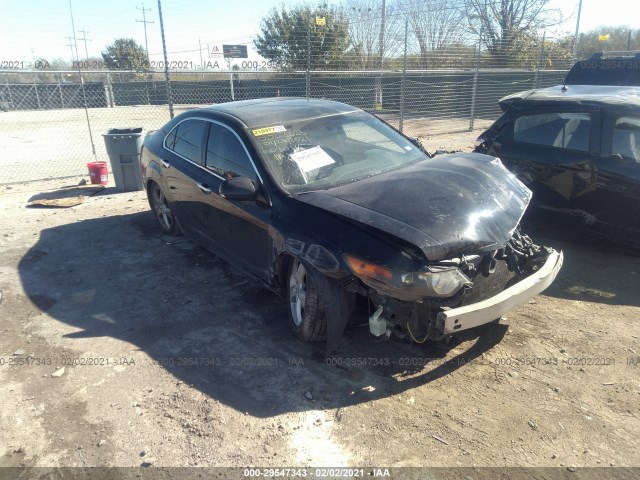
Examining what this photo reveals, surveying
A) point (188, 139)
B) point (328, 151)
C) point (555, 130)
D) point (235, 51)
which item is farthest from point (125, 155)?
point (235, 51)

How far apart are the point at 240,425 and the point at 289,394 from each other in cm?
39

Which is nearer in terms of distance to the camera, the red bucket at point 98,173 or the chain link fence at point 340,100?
the red bucket at point 98,173

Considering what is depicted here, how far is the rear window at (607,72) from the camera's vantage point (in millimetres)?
8359

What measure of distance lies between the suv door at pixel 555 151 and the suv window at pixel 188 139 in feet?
11.3

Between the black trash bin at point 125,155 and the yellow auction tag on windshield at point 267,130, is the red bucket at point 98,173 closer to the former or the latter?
the black trash bin at point 125,155

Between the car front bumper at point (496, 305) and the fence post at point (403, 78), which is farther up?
the fence post at point (403, 78)

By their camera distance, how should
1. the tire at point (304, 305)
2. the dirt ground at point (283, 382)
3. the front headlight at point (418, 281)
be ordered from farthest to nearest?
1. the tire at point (304, 305)
2. the front headlight at point (418, 281)
3. the dirt ground at point (283, 382)

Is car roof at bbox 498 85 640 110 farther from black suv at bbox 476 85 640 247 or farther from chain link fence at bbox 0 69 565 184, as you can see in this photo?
chain link fence at bbox 0 69 565 184

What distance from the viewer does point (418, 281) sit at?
2777mm

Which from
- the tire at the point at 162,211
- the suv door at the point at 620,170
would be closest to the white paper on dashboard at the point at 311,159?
the tire at the point at 162,211

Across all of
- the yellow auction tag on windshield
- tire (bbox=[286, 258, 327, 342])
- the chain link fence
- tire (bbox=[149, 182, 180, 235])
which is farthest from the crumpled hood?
the chain link fence

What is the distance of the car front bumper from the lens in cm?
279

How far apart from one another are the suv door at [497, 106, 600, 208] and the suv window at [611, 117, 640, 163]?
0.16m

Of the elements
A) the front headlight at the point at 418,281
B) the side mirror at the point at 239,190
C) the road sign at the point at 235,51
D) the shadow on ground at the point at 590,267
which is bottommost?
the shadow on ground at the point at 590,267
